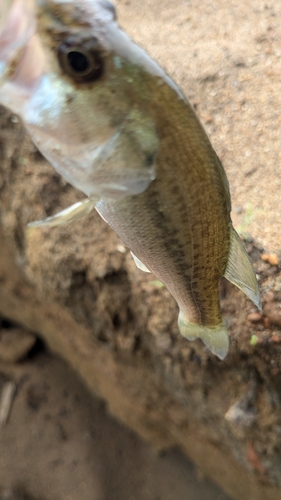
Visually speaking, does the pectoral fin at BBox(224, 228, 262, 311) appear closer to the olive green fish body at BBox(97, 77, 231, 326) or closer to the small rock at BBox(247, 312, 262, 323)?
the olive green fish body at BBox(97, 77, 231, 326)

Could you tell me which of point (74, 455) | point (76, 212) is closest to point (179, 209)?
point (76, 212)

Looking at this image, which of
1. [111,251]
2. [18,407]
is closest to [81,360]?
[18,407]

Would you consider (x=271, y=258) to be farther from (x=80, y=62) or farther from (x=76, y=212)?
(x=80, y=62)

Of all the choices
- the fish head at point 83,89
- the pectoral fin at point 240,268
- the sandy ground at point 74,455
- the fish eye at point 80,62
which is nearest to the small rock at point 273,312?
the pectoral fin at point 240,268

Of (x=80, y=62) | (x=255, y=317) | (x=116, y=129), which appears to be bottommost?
(x=255, y=317)

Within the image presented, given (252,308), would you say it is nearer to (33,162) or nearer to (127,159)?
(127,159)

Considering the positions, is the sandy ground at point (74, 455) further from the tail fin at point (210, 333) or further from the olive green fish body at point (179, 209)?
the olive green fish body at point (179, 209)
